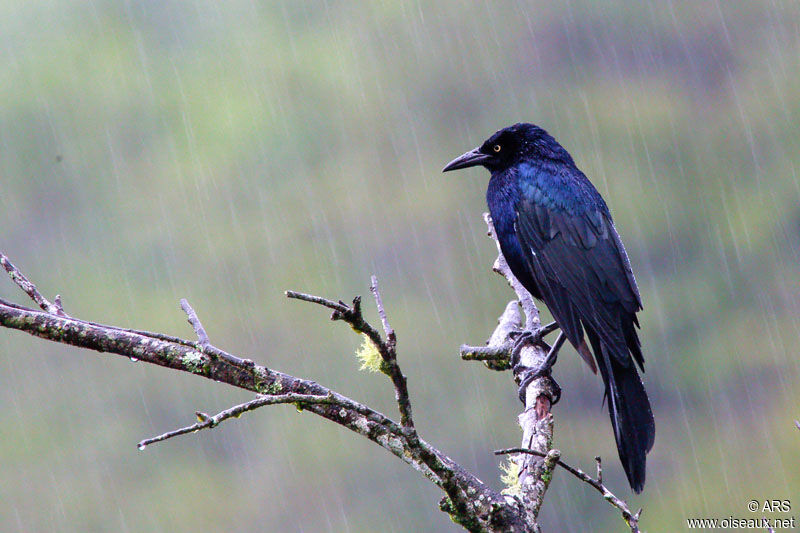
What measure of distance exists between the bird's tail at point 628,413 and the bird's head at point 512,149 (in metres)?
1.36

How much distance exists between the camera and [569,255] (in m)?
4.36

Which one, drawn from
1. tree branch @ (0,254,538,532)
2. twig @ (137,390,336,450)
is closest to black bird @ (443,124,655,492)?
tree branch @ (0,254,538,532)

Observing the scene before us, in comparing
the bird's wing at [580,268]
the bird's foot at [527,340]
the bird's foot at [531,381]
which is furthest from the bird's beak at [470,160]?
the bird's foot at [531,381]

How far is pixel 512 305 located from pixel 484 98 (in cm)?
3996

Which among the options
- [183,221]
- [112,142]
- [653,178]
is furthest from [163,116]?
[653,178]

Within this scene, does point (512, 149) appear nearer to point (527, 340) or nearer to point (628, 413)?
point (527, 340)

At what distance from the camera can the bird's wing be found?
411 cm

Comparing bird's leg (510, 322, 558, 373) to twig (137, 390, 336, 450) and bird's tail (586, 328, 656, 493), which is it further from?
twig (137, 390, 336, 450)

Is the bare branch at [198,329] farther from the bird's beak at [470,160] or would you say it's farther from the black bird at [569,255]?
the bird's beak at [470,160]

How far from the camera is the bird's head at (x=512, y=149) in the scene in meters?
4.91

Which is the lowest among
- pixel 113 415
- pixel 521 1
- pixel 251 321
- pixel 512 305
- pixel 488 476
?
pixel 488 476

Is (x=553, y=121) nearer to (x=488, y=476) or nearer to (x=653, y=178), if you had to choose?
(x=653, y=178)

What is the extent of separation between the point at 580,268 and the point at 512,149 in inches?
37.5

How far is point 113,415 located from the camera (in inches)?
1287
